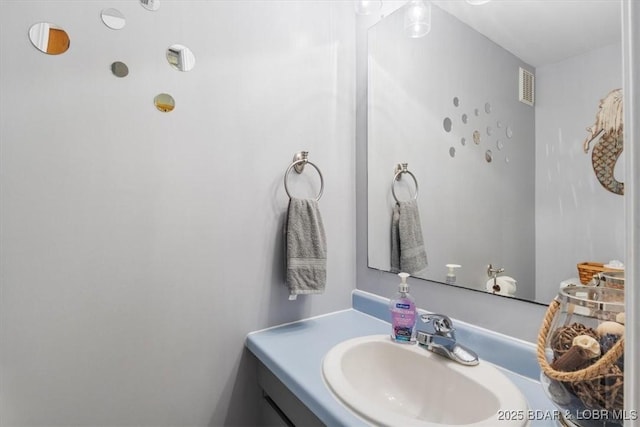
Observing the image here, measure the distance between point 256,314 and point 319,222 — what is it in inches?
15.2

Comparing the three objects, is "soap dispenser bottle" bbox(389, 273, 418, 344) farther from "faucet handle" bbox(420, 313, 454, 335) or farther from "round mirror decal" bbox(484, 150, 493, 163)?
"round mirror decal" bbox(484, 150, 493, 163)

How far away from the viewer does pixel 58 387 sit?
0.81m

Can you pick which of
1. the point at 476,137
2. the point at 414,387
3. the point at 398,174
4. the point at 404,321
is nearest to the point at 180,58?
the point at 398,174

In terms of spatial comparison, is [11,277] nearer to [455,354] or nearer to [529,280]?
[455,354]

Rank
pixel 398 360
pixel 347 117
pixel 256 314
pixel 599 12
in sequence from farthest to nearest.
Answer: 1. pixel 347 117
2. pixel 256 314
3. pixel 398 360
4. pixel 599 12

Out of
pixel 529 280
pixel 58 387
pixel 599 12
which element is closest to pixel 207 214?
pixel 58 387

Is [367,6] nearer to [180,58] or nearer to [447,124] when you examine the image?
[447,124]

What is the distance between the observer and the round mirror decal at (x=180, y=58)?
94 cm

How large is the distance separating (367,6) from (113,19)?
89 cm

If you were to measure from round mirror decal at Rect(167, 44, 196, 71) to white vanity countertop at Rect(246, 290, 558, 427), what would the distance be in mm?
876

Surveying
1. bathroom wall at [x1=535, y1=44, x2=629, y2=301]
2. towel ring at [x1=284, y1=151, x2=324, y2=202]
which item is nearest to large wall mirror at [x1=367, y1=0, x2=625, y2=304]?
bathroom wall at [x1=535, y1=44, x2=629, y2=301]

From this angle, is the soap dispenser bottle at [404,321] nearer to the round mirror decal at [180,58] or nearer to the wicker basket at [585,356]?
the wicker basket at [585,356]

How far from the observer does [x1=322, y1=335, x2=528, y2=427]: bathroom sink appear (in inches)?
25.5

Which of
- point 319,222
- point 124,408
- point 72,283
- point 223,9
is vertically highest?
point 223,9
